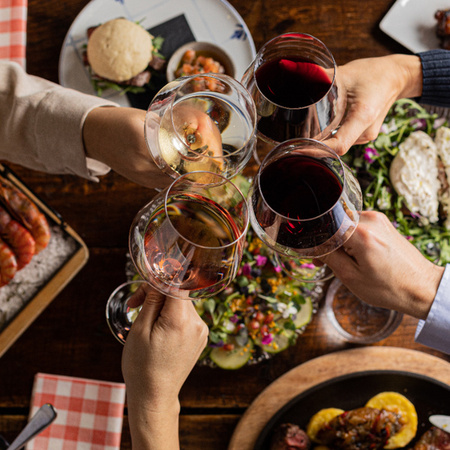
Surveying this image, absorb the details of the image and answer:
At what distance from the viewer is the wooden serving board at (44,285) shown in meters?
1.25

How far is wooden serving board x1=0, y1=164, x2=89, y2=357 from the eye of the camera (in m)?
1.25

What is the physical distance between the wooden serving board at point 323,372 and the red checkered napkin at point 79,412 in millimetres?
338

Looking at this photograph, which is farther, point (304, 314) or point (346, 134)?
point (304, 314)

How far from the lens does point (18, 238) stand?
1.22m

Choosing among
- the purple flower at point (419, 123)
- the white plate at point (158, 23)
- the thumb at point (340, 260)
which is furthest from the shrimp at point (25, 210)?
the purple flower at point (419, 123)

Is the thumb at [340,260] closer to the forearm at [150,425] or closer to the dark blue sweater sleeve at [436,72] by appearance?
the forearm at [150,425]

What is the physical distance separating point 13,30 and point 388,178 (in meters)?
1.17

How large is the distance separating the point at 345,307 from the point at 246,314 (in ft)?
0.98

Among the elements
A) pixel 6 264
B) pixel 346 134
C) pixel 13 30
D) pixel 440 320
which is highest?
pixel 346 134

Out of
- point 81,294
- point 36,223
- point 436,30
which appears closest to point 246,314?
point 81,294

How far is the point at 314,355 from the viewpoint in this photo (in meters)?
1.30

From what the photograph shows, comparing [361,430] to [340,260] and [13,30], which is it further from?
[13,30]

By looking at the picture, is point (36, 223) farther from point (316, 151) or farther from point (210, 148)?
point (316, 151)

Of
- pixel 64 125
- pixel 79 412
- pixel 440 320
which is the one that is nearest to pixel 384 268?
pixel 440 320
